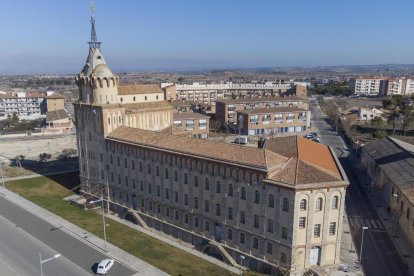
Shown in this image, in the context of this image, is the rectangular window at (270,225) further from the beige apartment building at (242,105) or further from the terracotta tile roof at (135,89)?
the beige apartment building at (242,105)

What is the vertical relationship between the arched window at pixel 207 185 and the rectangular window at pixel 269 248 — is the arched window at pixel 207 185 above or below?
above

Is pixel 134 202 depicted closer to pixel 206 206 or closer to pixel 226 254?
pixel 206 206

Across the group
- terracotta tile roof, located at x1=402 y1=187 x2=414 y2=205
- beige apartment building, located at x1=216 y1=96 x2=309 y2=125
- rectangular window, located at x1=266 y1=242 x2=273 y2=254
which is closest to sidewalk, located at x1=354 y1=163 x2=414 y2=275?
terracotta tile roof, located at x1=402 y1=187 x2=414 y2=205

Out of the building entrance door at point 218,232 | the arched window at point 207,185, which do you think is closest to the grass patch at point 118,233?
the building entrance door at point 218,232

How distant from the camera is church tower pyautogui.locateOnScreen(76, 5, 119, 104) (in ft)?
225

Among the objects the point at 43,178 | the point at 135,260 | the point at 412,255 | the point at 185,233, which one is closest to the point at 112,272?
the point at 135,260

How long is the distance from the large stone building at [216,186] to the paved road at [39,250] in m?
12.4

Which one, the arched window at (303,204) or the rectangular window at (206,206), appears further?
the rectangular window at (206,206)

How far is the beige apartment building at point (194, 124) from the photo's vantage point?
120600 millimetres

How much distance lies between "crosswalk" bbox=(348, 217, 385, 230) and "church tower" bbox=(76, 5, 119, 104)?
160ft

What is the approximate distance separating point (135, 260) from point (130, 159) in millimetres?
19475

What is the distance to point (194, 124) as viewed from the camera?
123 meters

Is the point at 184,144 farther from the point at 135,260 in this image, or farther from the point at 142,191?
the point at 135,260

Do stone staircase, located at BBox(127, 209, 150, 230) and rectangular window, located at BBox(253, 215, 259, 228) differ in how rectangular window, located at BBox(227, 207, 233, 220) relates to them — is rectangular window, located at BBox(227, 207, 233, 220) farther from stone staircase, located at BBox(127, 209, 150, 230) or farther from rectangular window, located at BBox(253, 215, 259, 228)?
stone staircase, located at BBox(127, 209, 150, 230)
